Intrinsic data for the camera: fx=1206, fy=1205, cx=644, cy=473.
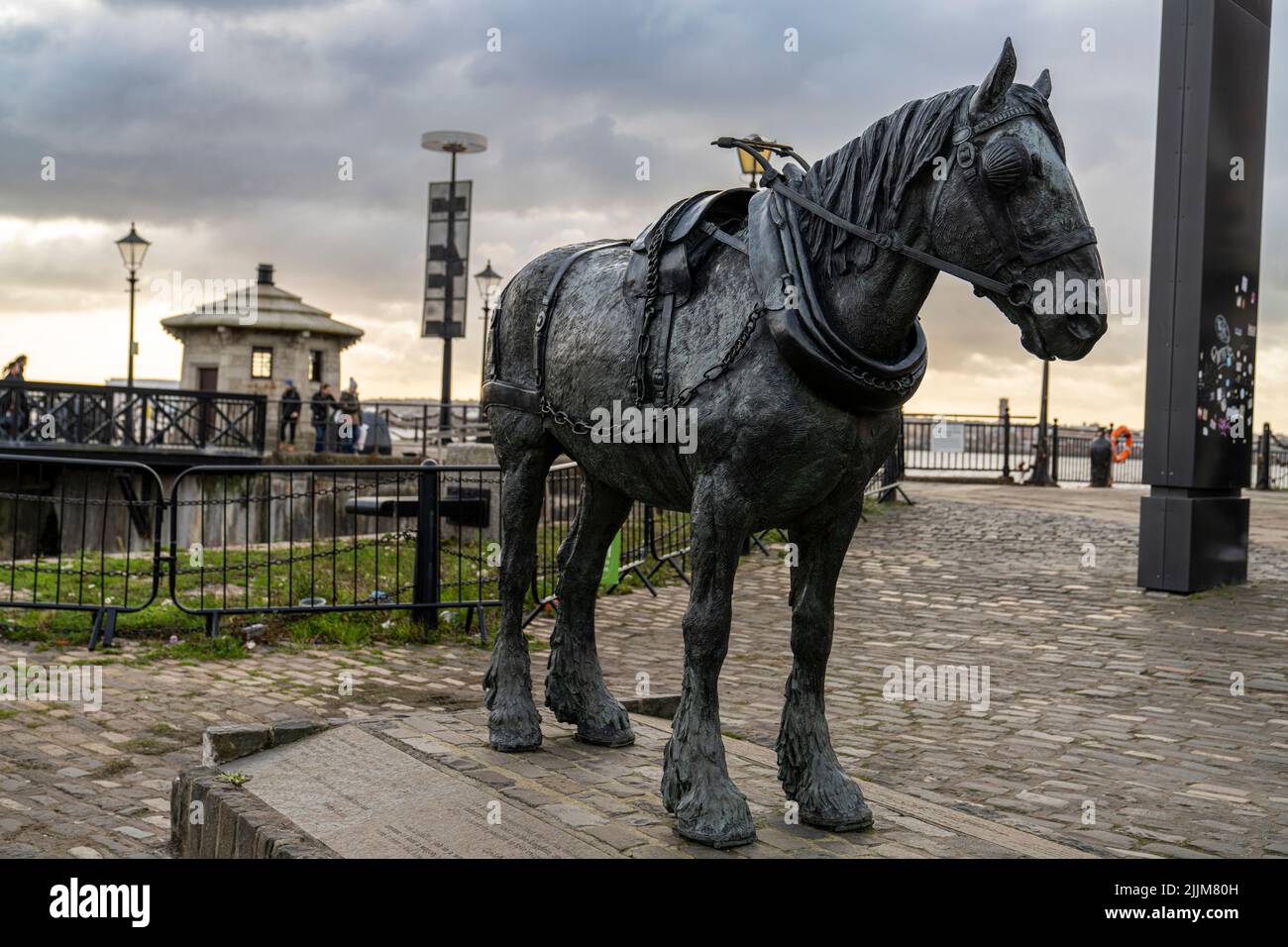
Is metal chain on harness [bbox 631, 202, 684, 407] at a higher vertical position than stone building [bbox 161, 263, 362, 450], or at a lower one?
lower

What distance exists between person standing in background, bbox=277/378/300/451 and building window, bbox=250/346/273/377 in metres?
9.87

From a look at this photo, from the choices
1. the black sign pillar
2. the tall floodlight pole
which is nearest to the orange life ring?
the tall floodlight pole

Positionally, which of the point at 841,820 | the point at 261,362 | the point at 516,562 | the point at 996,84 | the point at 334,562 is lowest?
the point at 841,820

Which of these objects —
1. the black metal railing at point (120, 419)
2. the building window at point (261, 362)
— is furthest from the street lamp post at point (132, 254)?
the building window at point (261, 362)

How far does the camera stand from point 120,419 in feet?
93.4

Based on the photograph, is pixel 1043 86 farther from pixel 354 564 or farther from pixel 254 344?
pixel 254 344

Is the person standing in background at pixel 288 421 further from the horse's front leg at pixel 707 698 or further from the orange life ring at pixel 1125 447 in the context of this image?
the horse's front leg at pixel 707 698

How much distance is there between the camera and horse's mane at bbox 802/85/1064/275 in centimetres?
363

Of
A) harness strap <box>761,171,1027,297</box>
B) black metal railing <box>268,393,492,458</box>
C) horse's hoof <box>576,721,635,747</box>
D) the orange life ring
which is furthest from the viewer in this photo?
the orange life ring

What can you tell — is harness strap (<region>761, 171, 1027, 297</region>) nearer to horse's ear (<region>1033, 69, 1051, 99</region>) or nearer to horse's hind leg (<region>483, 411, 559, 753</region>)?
horse's ear (<region>1033, 69, 1051, 99</region>)

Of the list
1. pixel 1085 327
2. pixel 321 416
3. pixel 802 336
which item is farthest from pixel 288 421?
pixel 1085 327

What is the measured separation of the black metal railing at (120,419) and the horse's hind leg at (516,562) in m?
24.9

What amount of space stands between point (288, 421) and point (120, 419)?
19.0 ft

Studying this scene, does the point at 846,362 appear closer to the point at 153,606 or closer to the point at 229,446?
the point at 153,606
